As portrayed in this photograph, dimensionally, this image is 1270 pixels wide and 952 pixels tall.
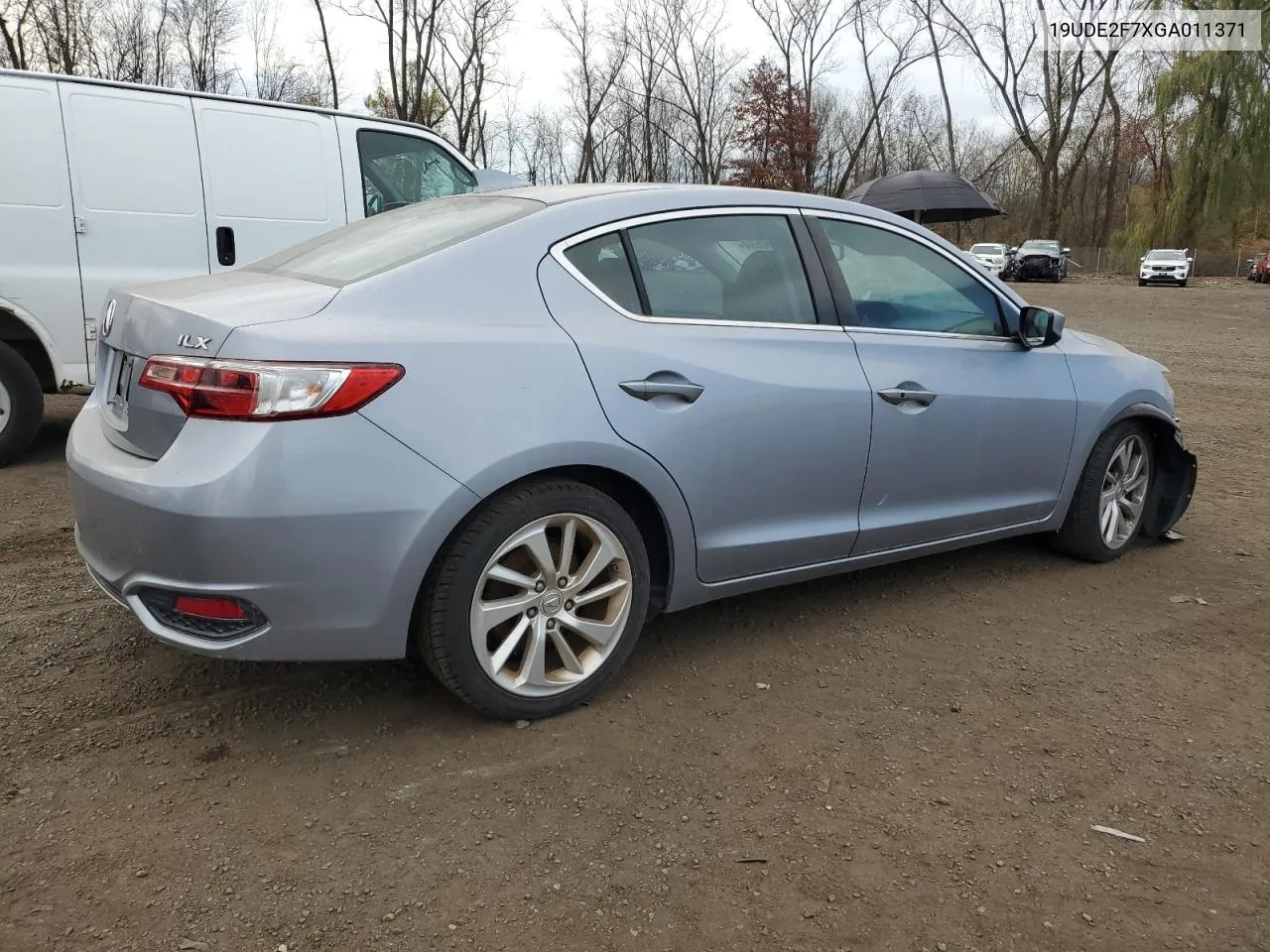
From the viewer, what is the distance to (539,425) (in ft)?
8.84

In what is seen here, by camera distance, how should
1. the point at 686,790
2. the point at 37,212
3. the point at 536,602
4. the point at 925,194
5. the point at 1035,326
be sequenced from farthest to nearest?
the point at 925,194 < the point at 37,212 < the point at 1035,326 < the point at 536,602 < the point at 686,790

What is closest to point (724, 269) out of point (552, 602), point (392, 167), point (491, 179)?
point (552, 602)

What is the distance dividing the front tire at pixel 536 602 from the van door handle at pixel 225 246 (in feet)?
13.7

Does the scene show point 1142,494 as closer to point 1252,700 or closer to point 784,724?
point 1252,700

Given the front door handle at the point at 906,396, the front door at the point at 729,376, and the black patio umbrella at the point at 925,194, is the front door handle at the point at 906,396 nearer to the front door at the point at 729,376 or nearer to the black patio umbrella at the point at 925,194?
the front door at the point at 729,376

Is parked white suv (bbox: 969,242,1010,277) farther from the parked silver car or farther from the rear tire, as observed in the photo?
the parked silver car

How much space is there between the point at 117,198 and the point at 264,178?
86 cm

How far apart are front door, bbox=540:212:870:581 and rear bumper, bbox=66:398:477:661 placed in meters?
0.68

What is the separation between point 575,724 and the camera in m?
2.94

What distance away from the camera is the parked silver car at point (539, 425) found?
245 cm

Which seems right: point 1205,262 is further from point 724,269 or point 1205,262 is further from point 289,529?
point 289,529

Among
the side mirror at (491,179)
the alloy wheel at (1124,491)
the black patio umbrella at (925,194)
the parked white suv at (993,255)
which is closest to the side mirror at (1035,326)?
the alloy wheel at (1124,491)

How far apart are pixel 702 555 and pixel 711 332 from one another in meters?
0.71

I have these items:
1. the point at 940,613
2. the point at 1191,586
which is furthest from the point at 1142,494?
the point at 940,613
